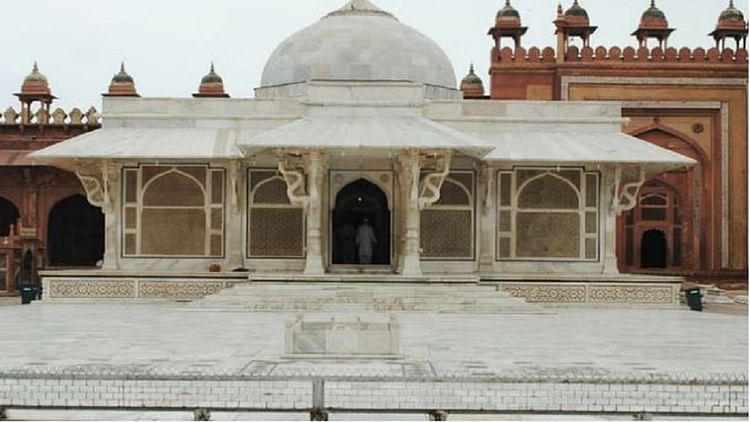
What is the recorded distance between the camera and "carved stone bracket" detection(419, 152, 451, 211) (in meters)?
17.0

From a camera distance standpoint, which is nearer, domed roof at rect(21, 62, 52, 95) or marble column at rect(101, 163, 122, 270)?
marble column at rect(101, 163, 122, 270)

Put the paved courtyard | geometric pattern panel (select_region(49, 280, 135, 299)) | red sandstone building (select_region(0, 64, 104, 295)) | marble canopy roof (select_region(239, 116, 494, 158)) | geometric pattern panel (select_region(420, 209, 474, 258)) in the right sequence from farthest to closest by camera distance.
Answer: red sandstone building (select_region(0, 64, 104, 295)) → geometric pattern panel (select_region(420, 209, 474, 258)) → geometric pattern panel (select_region(49, 280, 135, 299)) → marble canopy roof (select_region(239, 116, 494, 158)) → the paved courtyard

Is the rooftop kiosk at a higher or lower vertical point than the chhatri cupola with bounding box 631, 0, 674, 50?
lower

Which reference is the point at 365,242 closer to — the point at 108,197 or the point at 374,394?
the point at 108,197

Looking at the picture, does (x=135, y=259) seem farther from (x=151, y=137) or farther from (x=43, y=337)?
(x=43, y=337)

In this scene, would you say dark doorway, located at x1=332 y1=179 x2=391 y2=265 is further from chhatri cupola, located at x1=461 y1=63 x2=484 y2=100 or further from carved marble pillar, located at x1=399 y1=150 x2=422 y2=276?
chhatri cupola, located at x1=461 y1=63 x2=484 y2=100

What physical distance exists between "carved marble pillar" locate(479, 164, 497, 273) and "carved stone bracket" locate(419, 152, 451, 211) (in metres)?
1.41

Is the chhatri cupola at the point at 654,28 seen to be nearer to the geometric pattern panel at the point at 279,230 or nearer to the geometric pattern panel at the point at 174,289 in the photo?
the geometric pattern panel at the point at 279,230

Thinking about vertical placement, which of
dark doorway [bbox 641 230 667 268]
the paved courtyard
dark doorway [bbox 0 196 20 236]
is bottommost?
the paved courtyard

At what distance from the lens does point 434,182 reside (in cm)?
1722

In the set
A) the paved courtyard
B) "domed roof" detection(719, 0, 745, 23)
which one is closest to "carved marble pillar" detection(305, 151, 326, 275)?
the paved courtyard

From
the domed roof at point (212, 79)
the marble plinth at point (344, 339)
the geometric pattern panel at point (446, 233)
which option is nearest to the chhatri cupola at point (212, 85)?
the domed roof at point (212, 79)

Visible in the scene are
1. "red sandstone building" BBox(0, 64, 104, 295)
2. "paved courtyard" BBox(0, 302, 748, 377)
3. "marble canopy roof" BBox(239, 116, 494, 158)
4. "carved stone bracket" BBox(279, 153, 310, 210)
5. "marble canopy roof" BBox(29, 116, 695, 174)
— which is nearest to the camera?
"paved courtyard" BBox(0, 302, 748, 377)

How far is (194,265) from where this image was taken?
60.9ft
